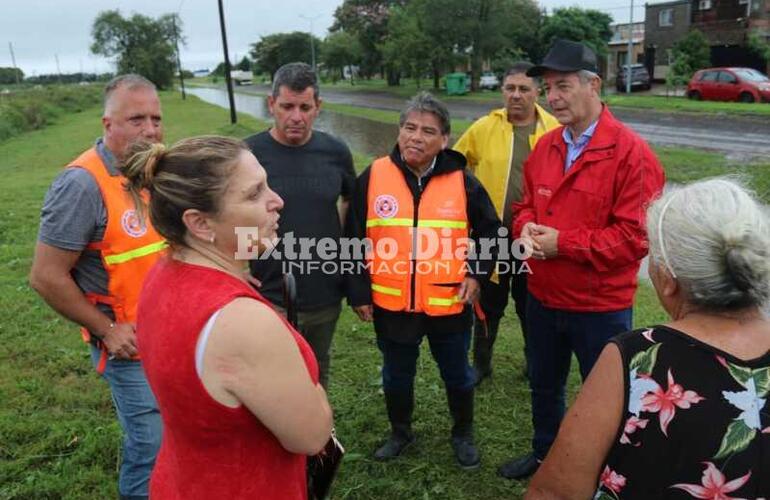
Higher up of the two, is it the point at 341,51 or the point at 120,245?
the point at 341,51

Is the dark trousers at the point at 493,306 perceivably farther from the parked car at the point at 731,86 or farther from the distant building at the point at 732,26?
the distant building at the point at 732,26

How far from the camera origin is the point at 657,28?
39031mm

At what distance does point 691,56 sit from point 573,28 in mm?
9073

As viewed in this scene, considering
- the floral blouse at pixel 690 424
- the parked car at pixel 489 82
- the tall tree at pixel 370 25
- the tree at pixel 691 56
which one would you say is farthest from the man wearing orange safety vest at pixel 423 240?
the tall tree at pixel 370 25

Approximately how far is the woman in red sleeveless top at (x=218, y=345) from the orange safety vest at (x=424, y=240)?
152 centimetres

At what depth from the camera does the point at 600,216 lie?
287 cm

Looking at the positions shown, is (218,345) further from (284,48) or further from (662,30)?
(284,48)

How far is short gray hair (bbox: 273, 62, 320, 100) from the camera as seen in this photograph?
Answer: 329 cm

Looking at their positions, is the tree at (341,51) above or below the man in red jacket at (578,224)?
above

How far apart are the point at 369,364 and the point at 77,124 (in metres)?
31.1

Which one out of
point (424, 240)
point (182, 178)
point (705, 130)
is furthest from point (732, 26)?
point (182, 178)

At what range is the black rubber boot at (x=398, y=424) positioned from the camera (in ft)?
11.5

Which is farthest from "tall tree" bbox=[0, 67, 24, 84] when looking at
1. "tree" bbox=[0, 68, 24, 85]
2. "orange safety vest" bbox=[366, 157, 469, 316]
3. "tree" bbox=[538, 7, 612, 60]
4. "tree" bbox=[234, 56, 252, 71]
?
"orange safety vest" bbox=[366, 157, 469, 316]

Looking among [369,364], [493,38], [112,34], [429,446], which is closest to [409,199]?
[429,446]
